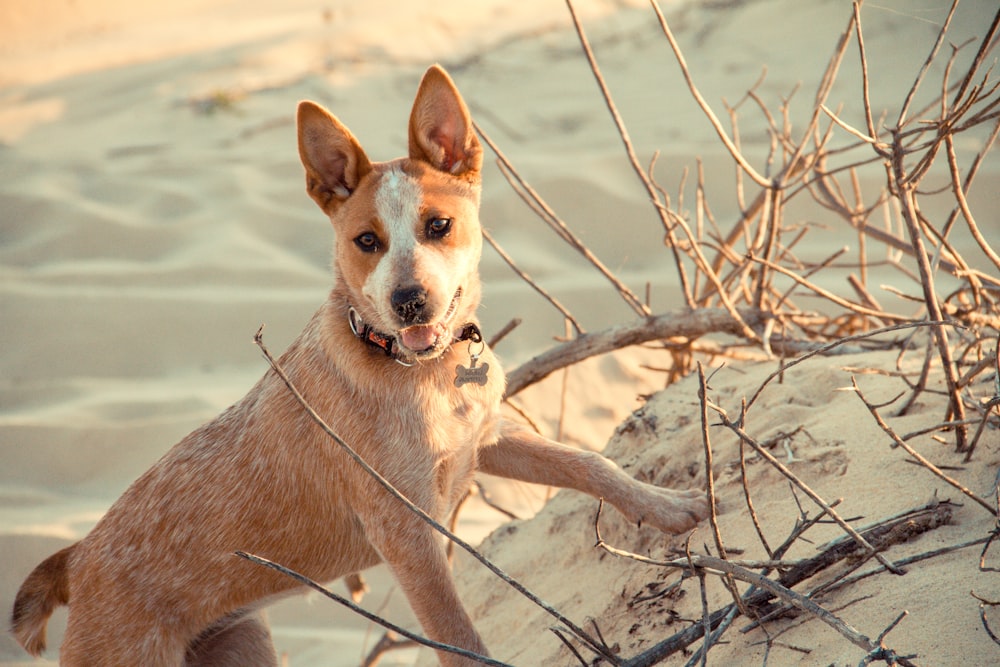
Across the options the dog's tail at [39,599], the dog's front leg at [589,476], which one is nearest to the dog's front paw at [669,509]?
the dog's front leg at [589,476]

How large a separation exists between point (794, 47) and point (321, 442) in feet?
29.7

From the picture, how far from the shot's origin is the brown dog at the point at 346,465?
2930mm

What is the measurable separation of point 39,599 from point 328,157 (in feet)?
5.77

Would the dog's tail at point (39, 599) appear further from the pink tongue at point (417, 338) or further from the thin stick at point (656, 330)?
the thin stick at point (656, 330)

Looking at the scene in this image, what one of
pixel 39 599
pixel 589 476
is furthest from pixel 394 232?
pixel 39 599

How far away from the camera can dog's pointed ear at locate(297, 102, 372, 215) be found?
311 cm

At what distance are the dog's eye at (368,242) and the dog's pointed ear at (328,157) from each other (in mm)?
249

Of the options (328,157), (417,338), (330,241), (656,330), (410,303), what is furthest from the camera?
(330,241)

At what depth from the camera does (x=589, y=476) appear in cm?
313

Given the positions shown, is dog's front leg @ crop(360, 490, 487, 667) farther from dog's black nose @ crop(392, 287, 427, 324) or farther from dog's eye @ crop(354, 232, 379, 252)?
dog's eye @ crop(354, 232, 379, 252)

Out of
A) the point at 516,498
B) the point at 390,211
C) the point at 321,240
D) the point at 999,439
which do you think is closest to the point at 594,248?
the point at 321,240

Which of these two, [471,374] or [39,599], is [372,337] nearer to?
[471,374]

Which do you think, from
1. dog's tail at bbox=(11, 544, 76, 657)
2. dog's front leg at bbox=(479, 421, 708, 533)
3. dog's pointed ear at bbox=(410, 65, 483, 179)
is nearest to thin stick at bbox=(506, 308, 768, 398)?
dog's front leg at bbox=(479, 421, 708, 533)

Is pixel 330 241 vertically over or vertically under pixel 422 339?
over
